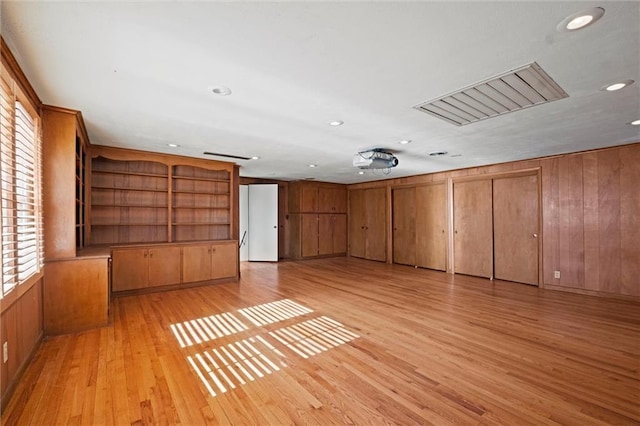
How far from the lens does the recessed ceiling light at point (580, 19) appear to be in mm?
1446

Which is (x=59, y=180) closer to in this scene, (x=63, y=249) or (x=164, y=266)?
(x=63, y=249)

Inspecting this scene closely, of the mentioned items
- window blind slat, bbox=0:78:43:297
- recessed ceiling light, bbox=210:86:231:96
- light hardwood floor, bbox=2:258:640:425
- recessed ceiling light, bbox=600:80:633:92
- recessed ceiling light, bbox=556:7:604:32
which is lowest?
light hardwood floor, bbox=2:258:640:425

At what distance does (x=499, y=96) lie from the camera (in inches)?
96.0

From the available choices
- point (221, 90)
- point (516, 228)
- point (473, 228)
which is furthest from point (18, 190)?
point (516, 228)

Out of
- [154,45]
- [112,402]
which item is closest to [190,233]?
[112,402]

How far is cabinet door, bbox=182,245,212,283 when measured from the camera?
495 cm

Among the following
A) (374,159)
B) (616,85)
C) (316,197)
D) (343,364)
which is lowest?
(343,364)

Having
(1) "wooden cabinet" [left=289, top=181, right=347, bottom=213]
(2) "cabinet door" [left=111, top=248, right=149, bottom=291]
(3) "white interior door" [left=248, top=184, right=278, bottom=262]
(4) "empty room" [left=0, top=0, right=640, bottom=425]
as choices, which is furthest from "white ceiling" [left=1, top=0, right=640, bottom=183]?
(1) "wooden cabinet" [left=289, top=181, right=347, bottom=213]

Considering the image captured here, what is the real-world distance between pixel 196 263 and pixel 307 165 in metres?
2.84

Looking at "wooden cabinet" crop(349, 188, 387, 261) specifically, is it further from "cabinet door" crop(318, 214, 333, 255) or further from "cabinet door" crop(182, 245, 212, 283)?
"cabinet door" crop(182, 245, 212, 283)

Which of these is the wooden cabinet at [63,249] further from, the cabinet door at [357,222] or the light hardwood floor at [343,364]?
the cabinet door at [357,222]

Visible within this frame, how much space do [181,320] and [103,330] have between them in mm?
768

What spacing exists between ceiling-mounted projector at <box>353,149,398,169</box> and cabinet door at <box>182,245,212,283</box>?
3.16 m

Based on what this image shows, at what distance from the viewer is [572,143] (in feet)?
13.4
